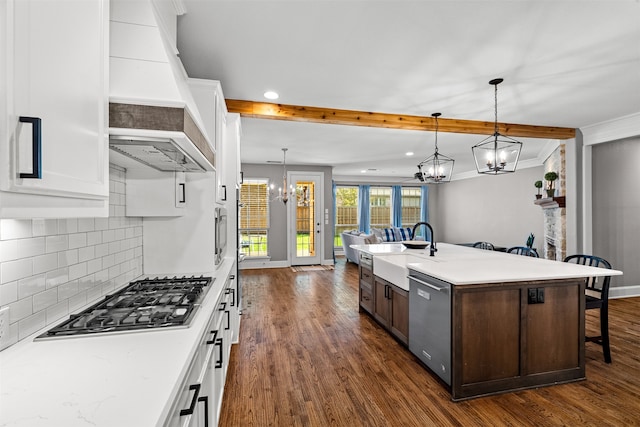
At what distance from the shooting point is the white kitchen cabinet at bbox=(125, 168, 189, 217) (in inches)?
82.7

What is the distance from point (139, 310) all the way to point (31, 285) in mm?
394

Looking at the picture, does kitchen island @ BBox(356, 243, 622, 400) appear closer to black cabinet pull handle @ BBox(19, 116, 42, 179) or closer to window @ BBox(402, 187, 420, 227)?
black cabinet pull handle @ BBox(19, 116, 42, 179)

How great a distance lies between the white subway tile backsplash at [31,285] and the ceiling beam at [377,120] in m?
2.65

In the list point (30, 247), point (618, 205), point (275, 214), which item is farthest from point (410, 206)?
point (30, 247)

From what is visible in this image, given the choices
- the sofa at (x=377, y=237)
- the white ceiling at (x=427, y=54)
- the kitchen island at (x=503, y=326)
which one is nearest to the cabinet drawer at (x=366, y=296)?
the kitchen island at (x=503, y=326)

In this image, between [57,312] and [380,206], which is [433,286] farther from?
[380,206]

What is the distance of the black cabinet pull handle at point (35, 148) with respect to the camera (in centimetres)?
64

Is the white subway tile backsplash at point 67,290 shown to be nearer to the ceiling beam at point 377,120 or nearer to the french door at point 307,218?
the ceiling beam at point 377,120

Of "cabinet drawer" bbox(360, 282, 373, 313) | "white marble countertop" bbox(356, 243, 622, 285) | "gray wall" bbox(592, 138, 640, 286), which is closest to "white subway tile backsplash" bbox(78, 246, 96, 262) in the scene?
"white marble countertop" bbox(356, 243, 622, 285)

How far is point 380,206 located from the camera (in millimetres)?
10172

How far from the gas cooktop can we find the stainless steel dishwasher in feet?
5.31

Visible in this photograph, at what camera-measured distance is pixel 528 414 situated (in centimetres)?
203

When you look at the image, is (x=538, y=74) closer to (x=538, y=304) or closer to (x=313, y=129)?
(x=538, y=304)

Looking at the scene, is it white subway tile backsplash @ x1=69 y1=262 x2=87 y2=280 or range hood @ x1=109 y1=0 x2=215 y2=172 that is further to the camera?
white subway tile backsplash @ x1=69 y1=262 x2=87 y2=280
